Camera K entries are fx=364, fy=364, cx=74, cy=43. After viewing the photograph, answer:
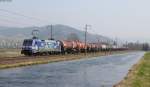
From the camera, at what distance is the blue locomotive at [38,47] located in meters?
69.6

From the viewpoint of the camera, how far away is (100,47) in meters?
148

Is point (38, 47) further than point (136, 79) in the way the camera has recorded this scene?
Yes

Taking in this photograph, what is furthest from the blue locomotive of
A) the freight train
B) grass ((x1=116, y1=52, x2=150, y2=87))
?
grass ((x1=116, y1=52, x2=150, y2=87))

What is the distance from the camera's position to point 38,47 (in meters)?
71.3

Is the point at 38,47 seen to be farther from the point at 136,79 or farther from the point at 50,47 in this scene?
the point at 136,79

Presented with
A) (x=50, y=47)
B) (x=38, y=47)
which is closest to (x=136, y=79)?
(x=38, y=47)

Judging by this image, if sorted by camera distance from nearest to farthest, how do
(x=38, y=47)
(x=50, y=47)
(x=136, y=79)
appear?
(x=136, y=79) → (x=38, y=47) → (x=50, y=47)

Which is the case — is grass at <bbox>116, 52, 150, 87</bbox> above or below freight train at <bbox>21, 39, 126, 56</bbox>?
below

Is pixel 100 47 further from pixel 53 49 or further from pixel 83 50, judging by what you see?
pixel 53 49

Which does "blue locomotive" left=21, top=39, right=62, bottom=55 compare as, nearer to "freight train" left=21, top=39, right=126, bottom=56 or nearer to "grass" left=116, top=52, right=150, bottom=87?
"freight train" left=21, top=39, right=126, bottom=56

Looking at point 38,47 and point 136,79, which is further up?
point 38,47

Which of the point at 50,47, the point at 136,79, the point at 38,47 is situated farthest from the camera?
the point at 50,47

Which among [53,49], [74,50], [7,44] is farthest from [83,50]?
[7,44]

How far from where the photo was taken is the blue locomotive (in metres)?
69.6
